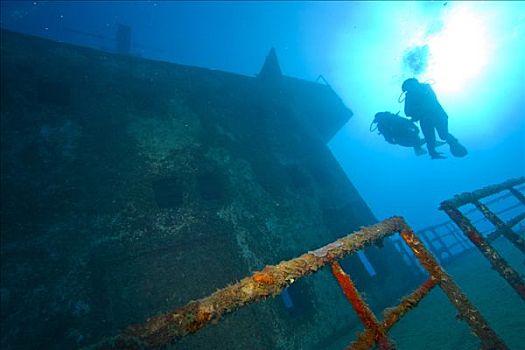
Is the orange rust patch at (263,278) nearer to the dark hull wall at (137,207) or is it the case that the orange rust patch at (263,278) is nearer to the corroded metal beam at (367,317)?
the corroded metal beam at (367,317)

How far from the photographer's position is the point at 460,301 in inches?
84.8

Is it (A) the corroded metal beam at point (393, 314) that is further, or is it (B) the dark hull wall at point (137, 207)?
(B) the dark hull wall at point (137, 207)

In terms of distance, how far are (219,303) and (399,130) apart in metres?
9.60

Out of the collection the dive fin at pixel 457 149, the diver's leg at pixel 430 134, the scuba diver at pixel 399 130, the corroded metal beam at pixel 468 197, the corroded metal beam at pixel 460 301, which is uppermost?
the scuba diver at pixel 399 130

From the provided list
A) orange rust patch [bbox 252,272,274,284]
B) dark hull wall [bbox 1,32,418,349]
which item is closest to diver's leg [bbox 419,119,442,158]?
dark hull wall [bbox 1,32,418,349]

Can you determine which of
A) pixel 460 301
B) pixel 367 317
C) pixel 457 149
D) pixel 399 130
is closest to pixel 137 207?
pixel 367 317

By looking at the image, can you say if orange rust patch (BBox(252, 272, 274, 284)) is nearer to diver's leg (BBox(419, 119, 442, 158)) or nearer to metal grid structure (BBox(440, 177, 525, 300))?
metal grid structure (BBox(440, 177, 525, 300))

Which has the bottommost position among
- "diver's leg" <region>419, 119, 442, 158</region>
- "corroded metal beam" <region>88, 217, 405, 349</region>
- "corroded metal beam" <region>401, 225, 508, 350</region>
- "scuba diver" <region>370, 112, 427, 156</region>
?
"corroded metal beam" <region>401, 225, 508, 350</region>

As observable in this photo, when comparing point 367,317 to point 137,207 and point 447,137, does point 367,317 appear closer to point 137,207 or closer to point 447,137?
point 137,207

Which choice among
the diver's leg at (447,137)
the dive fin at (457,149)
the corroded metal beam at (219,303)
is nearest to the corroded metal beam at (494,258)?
the corroded metal beam at (219,303)

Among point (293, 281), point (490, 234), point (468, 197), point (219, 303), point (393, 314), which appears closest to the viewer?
point (219, 303)

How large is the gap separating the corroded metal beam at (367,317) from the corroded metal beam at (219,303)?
0.13 metres

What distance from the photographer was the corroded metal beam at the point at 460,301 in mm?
2016

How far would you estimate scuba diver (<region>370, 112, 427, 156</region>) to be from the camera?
9.84 metres
